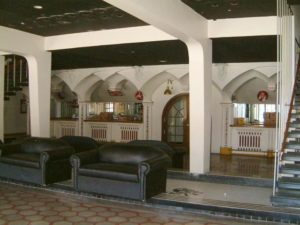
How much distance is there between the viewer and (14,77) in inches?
415

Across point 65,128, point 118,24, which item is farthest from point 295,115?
point 65,128

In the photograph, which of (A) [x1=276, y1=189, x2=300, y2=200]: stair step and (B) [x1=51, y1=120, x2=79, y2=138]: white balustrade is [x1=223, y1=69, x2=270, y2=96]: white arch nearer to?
(A) [x1=276, y1=189, x2=300, y2=200]: stair step

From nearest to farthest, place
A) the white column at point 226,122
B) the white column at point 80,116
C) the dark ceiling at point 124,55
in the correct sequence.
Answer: the dark ceiling at point 124,55 < the white column at point 226,122 < the white column at point 80,116

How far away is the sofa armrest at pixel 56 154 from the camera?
6.44 metres

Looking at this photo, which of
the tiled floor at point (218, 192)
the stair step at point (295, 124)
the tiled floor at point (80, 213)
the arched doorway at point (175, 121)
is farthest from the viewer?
the arched doorway at point (175, 121)

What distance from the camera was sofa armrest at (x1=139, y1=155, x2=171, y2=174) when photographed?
17.9 feet

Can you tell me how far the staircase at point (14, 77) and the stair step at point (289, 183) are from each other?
7.69 meters

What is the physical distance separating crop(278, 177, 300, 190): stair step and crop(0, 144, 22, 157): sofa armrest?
5.07 m

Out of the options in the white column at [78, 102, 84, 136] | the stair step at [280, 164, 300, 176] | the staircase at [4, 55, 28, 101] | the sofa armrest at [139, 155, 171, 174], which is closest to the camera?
the sofa armrest at [139, 155, 171, 174]

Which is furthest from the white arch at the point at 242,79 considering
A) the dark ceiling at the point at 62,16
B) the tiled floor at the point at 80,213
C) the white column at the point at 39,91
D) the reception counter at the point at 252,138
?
the tiled floor at the point at 80,213

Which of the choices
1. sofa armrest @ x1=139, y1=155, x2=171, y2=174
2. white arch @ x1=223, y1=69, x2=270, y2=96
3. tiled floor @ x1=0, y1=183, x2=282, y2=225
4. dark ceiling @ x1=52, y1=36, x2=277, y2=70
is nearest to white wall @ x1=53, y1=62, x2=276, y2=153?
white arch @ x1=223, y1=69, x2=270, y2=96

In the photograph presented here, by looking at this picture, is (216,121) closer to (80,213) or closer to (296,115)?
(296,115)

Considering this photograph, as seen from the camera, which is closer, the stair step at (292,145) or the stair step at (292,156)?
the stair step at (292,156)

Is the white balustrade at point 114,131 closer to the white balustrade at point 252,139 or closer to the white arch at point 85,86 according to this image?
the white arch at point 85,86
